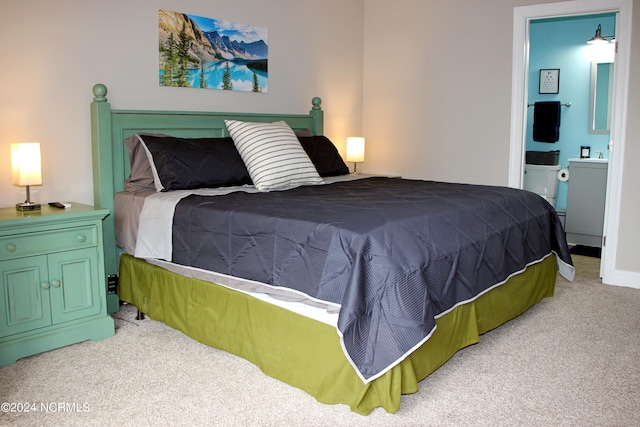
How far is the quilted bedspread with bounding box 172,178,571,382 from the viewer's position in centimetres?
202

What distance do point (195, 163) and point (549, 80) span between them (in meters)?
4.29

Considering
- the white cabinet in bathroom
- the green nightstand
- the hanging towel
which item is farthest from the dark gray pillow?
the hanging towel

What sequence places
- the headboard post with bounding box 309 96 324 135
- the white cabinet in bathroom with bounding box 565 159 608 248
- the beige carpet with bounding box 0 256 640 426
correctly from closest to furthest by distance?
the beige carpet with bounding box 0 256 640 426, the headboard post with bounding box 309 96 324 135, the white cabinet in bathroom with bounding box 565 159 608 248

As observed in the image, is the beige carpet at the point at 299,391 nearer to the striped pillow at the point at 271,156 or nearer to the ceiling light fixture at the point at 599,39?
the striped pillow at the point at 271,156

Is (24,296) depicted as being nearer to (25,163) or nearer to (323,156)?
(25,163)

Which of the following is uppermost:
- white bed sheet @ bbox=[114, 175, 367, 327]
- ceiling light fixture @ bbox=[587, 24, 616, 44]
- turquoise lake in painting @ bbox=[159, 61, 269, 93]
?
ceiling light fixture @ bbox=[587, 24, 616, 44]

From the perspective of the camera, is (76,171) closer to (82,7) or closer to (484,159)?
(82,7)

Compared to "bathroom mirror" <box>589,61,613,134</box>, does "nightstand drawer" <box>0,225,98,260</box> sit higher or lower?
lower

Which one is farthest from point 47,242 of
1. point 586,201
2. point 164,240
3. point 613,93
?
point 586,201

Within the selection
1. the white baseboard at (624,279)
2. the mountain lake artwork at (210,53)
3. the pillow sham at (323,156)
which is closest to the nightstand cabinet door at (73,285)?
the mountain lake artwork at (210,53)

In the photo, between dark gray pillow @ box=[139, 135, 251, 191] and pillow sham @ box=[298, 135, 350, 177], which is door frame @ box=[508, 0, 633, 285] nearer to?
pillow sham @ box=[298, 135, 350, 177]

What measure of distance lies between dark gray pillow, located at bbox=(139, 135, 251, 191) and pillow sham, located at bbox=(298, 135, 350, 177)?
2.28 feet

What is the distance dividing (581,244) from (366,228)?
3.94 meters

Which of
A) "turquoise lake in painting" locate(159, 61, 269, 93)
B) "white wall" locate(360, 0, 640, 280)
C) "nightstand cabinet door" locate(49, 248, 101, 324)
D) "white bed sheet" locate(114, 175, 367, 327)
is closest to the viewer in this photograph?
"white bed sheet" locate(114, 175, 367, 327)
